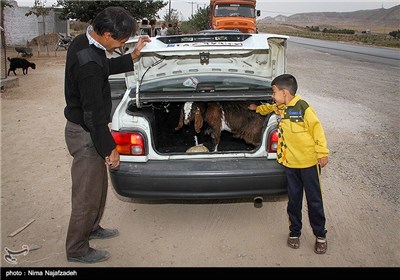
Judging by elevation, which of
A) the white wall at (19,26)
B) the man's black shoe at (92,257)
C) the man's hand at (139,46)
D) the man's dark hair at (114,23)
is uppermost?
the white wall at (19,26)

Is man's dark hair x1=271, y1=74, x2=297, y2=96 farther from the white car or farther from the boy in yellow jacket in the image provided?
the white car

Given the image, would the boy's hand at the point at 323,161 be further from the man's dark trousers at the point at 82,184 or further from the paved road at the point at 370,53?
the paved road at the point at 370,53

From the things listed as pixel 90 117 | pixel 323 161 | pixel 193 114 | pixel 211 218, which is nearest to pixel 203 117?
pixel 193 114

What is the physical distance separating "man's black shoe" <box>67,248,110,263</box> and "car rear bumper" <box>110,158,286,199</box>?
0.54 metres

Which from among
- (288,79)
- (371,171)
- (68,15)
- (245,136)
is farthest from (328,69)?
(68,15)

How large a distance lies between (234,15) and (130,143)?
20.1 m

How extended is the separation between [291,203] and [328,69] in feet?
46.3

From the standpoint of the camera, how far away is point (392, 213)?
4086mm

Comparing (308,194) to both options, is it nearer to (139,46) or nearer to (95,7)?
(139,46)

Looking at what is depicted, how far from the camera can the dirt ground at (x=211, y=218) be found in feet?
10.8

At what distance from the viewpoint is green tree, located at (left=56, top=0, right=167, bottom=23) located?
74.5 feet

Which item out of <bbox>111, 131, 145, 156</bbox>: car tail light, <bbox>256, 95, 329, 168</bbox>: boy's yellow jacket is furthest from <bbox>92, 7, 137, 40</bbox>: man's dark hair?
<bbox>256, 95, 329, 168</bbox>: boy's yellow jacket

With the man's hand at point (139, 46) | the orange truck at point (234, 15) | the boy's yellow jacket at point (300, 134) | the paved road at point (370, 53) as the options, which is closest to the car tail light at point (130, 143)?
the man's hand at point (139, 46)

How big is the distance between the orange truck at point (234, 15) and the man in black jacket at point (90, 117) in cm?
1945
